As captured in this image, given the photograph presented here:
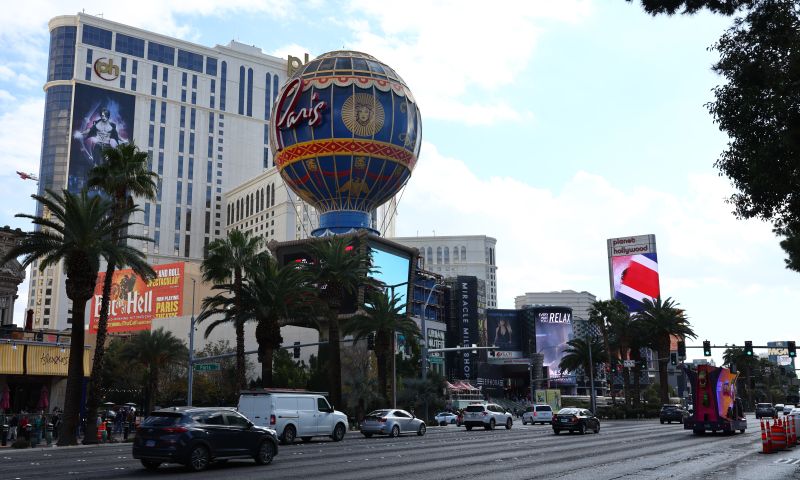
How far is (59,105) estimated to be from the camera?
6230 inches

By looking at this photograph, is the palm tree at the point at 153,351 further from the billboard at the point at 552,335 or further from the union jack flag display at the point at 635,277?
the union jack flag display at the point at 635,277

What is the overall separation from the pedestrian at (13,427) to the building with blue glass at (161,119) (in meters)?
122

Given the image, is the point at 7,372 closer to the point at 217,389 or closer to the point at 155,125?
the point at 217,389

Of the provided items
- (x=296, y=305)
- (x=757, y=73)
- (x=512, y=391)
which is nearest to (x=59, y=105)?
(x=512, y=391)

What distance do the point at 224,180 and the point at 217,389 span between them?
359 ft

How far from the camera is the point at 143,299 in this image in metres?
121

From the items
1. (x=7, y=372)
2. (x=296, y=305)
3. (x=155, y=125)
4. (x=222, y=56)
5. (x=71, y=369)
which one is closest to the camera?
(x=71, y=369)

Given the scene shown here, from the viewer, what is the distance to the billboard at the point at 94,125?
153 metres

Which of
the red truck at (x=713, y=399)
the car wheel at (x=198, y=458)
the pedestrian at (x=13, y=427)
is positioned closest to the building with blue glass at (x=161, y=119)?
the pedestrian at (x=13, y=427)

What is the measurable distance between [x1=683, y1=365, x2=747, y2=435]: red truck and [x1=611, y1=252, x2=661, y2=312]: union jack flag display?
374ft

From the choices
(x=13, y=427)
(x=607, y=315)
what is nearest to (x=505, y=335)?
(x=607, y=315)

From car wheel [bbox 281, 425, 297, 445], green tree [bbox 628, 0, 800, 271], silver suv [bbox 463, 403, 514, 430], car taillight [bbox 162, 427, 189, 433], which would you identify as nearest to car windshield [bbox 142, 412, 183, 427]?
car taillight [bbox 162, 427, 189, 433]

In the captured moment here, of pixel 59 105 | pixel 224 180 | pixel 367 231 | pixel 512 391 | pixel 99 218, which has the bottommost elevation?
pixel 512 391

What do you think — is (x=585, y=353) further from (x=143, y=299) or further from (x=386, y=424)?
(x=143, y=299)
